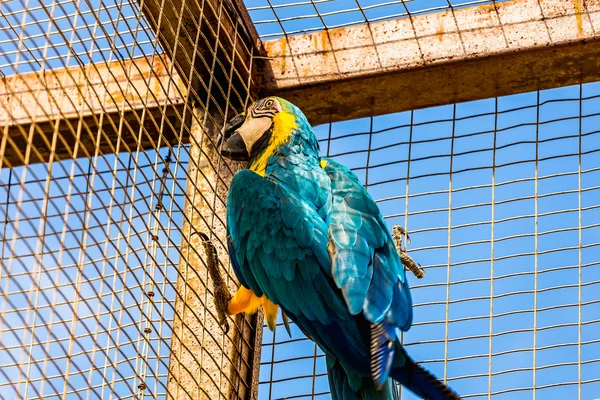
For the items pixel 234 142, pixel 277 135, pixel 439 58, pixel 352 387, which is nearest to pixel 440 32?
pixel 439 58

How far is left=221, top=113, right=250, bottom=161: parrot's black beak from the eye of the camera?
2584mm

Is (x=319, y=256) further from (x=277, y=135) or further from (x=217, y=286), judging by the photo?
(x=277, y=135)

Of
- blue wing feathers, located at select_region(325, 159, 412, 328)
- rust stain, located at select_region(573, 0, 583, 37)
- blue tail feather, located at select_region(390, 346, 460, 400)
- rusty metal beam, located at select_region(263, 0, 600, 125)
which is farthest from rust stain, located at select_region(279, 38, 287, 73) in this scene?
blue tail feather, located at select_region(390, 346, 460, 400)

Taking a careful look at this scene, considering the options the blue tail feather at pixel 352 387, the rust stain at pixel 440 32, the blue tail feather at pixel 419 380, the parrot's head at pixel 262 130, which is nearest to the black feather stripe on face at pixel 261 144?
the parrot's head at pixel 262 130

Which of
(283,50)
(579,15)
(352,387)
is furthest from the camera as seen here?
(283,50)

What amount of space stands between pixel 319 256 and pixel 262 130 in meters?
0.54

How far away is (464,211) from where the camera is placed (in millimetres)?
2711

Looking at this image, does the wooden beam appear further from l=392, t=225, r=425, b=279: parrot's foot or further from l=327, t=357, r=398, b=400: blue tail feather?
l=327, t=357, r=398, b=400: blue tail feather

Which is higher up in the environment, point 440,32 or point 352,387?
point 440,32

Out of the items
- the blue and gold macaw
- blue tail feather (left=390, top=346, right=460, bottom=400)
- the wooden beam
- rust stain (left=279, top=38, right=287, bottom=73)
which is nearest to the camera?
blue tail feather (left=390, top=346, right=460, bottom=400)

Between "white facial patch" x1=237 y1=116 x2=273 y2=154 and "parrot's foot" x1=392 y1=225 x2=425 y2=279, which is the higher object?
"white facial patch" x1=237 y1=116 x2=273 y2=154

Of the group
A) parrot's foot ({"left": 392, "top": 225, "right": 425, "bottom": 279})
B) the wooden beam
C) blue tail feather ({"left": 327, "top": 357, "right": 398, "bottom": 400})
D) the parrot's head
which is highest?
the wooden beam

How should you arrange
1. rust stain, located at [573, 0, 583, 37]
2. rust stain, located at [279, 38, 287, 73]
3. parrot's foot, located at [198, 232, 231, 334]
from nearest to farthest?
1. parrot's foot, located at [198, 232, 231, 334]
2. rust stain, located at [573, 0, 583, 37]
3. rust stain, located at [279, 38, 287, 73]

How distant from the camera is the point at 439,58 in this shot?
108 inches
